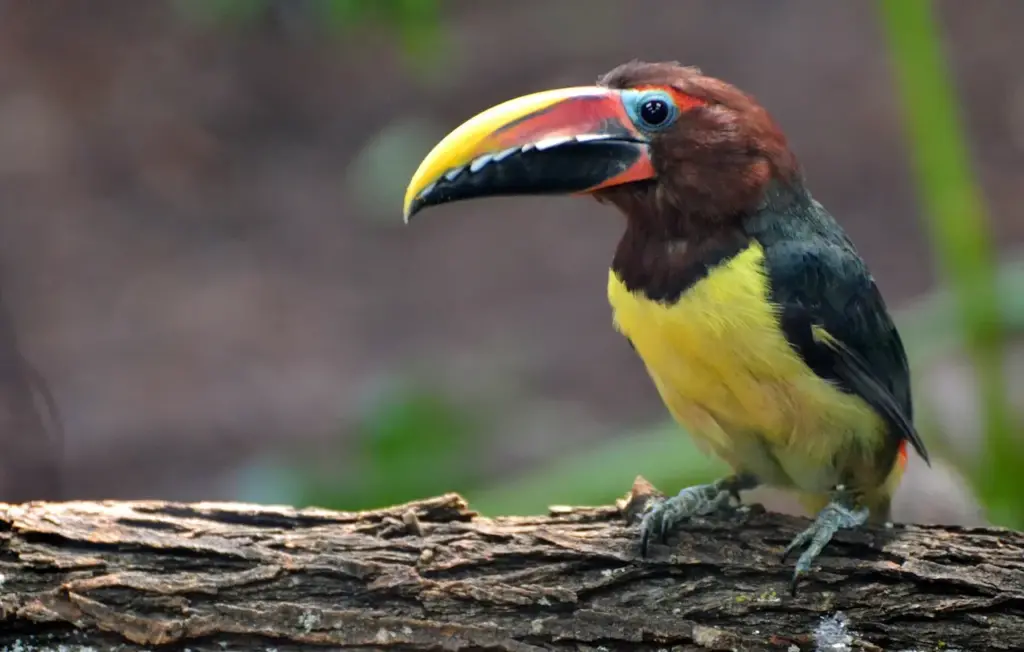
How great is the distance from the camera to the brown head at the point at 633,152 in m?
2.12

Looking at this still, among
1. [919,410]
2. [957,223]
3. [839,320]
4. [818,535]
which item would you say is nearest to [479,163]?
[839,320]

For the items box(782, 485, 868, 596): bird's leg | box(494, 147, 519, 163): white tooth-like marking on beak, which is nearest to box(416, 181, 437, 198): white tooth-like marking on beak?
box(494, 147, 519, 163): white tooth-like marking on beak

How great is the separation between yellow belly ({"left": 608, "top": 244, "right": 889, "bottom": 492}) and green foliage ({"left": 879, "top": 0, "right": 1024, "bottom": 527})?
80cm

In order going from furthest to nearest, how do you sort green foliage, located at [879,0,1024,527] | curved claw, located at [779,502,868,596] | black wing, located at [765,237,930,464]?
green foliage, located at [879,0,1024,527] → black wing, located at [765,237,930,464] → curved claw, located at [779,502,868,596]

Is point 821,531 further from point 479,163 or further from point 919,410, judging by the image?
point 919,410

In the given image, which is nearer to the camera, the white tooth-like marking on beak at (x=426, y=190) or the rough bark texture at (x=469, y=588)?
the rough bark texture at (x=469, y=588)

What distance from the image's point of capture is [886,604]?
1992mm

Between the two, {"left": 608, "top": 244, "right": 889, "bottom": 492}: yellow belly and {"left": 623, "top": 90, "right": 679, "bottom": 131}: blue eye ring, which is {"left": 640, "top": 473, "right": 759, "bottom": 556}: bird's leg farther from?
{"left": 623, "top": 90, "right": 679, "bottom": 131}: blue eye ring

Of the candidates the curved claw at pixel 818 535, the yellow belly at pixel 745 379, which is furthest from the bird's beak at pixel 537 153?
the curved claw at pixel 818 535

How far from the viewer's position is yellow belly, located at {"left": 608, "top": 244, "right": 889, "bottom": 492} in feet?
6.94

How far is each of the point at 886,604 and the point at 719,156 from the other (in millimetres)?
902

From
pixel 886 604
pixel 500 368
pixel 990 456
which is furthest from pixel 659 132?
pixel 500 368

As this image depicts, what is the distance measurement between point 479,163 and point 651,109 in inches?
14.4

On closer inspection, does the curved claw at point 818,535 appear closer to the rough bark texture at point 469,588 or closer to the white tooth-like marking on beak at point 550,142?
the rough bark texture at point 469,588
